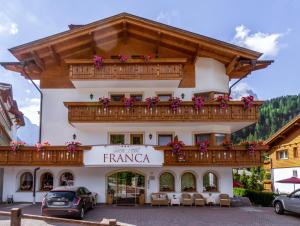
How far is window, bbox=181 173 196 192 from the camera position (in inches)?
794

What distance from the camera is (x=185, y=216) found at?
1543 cm

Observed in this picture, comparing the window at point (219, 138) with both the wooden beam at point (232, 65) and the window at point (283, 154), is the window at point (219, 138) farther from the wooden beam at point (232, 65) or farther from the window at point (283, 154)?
the window at point (283, 154)

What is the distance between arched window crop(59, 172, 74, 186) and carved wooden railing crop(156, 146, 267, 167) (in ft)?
20.3

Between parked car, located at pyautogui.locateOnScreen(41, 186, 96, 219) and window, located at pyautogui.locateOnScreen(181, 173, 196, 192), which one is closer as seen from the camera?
parked car, located at pyautogui.locateOnScreen(41, 186, 96, 219)

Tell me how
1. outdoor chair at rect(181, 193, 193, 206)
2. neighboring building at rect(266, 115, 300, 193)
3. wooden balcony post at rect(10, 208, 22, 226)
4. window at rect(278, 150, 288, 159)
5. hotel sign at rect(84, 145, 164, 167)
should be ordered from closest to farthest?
wooden balcony post at rect(10, 208, 22, 226) < hotel sign at rect(84, 145, 164, 167) < outdoor chair at rect(181, 193, 193, 206) < neighboring building at rect(266, 115, 300, 193) < window at rect(278, 150, 288, 159)

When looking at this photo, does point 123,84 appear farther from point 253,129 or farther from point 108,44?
point 253,129

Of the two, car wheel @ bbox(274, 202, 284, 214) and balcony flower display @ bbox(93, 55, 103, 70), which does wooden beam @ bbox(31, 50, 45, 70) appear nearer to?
balcony flower display @ bbox(93, 55, 103, 70)

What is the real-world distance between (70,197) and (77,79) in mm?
8035

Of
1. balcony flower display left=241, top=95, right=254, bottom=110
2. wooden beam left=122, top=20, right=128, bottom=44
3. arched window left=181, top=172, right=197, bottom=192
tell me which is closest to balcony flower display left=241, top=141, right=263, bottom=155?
balcony flower display left=241, top=95, right=254, bottom=110

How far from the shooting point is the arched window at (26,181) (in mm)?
20156

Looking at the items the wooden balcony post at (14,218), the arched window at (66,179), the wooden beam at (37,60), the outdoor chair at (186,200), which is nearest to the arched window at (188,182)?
the outdoor chair at (186,200)

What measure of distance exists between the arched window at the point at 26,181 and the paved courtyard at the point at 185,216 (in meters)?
1.75

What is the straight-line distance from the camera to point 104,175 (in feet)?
66.2

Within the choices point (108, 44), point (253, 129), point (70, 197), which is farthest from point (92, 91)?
point (253, 129)
